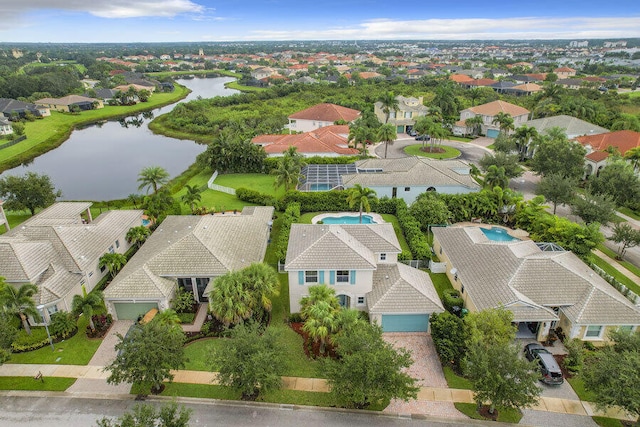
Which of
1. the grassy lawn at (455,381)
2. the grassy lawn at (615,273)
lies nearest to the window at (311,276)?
the grassy lawn at (455,381)

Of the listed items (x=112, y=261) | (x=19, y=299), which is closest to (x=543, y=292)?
(x=112, y=261)

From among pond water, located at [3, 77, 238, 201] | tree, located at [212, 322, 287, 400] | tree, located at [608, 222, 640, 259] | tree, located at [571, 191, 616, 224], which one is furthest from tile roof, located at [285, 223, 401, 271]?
pond water, located at [3, 77, 238, 201]

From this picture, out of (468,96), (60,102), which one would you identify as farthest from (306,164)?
(60,102)

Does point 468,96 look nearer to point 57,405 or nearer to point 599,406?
point 599,406

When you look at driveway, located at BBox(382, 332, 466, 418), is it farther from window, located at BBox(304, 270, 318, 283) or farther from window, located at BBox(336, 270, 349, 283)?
window, located at BBox(304, 270, 318, 283)

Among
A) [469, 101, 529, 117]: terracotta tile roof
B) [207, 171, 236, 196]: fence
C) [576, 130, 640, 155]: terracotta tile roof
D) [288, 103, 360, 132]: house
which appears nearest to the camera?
[207, 171, 236, 196]: fence
